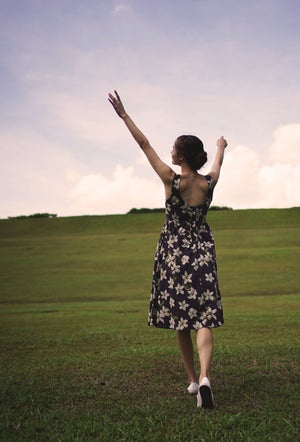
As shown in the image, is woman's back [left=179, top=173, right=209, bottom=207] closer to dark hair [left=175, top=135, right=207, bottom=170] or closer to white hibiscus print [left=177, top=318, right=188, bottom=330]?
dark hair [left=175, top=135, right=207, bottom=170]

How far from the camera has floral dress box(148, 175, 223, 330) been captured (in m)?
4.00

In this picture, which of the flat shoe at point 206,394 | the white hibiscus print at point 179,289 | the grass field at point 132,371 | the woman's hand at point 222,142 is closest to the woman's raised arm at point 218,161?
the woman's hand at point 222,142

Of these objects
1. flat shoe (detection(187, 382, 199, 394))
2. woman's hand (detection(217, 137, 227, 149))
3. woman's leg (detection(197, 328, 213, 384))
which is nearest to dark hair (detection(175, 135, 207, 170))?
woman's hand (detection(217, 137, 227, 149))

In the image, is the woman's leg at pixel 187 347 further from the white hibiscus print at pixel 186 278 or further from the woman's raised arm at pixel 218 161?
the woman's raised arm at pixel 218 161

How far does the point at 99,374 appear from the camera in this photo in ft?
16.1

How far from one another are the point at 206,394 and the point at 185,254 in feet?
4.19

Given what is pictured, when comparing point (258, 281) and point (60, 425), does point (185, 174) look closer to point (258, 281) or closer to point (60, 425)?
point (60, 425)

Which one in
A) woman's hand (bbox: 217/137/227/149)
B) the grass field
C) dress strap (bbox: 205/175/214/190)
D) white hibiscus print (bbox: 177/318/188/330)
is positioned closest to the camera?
the grass field

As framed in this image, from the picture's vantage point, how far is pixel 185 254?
4.11 meters

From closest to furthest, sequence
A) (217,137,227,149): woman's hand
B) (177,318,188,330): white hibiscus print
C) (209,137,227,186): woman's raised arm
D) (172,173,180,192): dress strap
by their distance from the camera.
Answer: (177,318,188,330): white hibiscus print < (172,173,180,192): dress strap < (209,137,227,186): woman's raised arm < (217,137,227,149): woman's hand

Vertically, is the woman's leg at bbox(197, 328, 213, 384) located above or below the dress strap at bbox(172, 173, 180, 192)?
below

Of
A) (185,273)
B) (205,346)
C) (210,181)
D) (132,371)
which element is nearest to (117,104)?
(210,181)

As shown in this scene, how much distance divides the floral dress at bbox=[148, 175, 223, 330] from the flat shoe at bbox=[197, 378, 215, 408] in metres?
0.53

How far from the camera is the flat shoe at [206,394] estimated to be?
3572 millimetres
